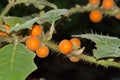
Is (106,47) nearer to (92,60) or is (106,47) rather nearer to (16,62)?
(92,60)

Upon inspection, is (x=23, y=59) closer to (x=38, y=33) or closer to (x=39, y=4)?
(x=38, y=33)

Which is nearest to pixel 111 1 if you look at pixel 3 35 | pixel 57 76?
pixel 3 35

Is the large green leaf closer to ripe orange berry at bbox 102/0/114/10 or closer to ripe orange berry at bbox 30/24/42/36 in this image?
ripe orange berry at bbox 30/24/42/36

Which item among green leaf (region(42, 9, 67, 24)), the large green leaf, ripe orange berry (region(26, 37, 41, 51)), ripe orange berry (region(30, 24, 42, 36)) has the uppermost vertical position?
green leaf (region(42, 9, 67, 24))

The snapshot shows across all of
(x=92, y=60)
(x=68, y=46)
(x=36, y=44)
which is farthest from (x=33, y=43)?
(x=92, y=60)

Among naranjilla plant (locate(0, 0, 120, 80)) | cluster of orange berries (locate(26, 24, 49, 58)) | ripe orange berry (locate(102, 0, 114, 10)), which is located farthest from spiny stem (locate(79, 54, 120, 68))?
ripe orange berry (locate(102, 0, 114, 10))

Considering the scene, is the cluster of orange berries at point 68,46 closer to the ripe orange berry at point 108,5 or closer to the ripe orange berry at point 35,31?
the ripe orange berry at point 35,31
